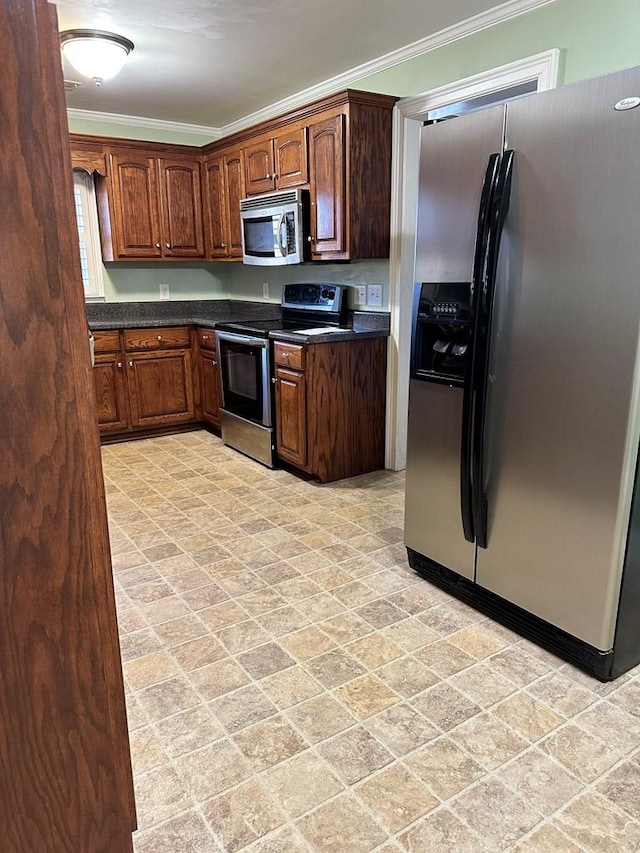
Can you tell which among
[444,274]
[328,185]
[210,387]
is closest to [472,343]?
[444,274]

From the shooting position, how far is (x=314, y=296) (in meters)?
4.27

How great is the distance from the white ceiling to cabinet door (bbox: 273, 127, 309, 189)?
361 millimetres

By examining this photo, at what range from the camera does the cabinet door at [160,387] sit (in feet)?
15.5

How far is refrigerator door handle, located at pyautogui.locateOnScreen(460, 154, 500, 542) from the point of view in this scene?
202 centimetres

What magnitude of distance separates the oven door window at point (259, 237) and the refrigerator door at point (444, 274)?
1.94 m

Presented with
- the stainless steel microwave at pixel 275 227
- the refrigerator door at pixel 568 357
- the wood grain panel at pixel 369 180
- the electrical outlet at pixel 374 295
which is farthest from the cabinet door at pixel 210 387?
the refrigerator door at pixel 568 357

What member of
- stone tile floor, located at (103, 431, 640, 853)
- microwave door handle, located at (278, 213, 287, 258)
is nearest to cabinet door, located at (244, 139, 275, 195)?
microwave door handle, located at (278, 213, 287, 258)

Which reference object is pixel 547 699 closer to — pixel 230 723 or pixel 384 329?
pixel 230 723

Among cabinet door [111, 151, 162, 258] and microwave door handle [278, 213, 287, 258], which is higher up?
cabinet door [111, 151, 162, 258]

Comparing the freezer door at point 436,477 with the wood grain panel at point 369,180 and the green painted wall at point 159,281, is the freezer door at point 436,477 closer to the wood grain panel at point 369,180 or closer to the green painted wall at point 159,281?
the wood grain panel at point 369,180

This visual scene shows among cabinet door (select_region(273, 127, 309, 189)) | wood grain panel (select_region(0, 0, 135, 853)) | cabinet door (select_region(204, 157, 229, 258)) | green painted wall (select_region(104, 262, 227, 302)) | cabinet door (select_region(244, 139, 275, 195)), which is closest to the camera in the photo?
wood grain panel (select_region(0, 0, 135, 853))

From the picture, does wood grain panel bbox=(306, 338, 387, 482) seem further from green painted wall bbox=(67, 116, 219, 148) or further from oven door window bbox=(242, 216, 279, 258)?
green painted wall bbox=(67, 116, 219, 148)

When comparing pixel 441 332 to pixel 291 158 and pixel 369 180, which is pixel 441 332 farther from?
pixel 291 158

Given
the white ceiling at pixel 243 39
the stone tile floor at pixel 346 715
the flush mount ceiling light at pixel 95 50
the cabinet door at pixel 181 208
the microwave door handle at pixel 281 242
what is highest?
the white ceiling at pixel 243 39
